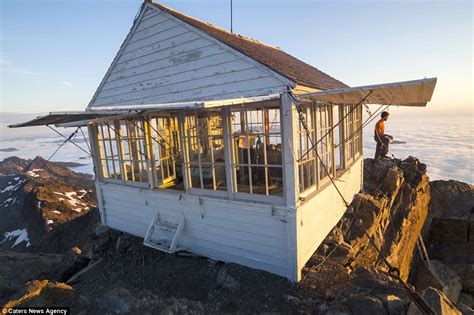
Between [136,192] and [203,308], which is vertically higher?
[136,192]

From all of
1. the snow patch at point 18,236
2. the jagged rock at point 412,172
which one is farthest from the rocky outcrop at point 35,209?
the jagged rock at point 412,172

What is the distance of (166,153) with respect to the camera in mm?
7434

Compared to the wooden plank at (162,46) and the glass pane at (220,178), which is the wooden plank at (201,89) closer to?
the wooden plank at (162,46)

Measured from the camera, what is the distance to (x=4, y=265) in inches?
363

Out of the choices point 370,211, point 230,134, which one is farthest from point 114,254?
point 370,211

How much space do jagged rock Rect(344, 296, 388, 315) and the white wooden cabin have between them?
1.15 metres

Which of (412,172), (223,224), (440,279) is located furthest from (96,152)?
(412,172)

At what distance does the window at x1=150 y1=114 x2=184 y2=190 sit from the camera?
7.05 metres

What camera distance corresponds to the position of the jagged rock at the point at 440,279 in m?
9.41

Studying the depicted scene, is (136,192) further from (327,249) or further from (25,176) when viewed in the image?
(25,176)

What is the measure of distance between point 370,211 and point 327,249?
9.31 feet

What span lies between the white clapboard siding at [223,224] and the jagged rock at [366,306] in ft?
4.26

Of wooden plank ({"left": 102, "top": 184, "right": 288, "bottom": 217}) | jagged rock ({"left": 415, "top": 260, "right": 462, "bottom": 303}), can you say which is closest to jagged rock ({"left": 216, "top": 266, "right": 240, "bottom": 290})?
wooden plank ({"left": 102, "top": 184, "right": 288, "bottom": 217})

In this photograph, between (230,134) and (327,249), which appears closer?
(230,134)
